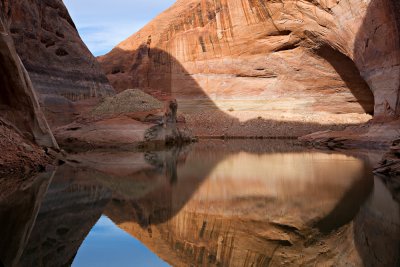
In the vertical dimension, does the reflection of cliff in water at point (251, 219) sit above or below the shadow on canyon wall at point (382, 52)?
below

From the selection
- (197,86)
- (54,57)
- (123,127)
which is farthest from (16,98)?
(197,86)

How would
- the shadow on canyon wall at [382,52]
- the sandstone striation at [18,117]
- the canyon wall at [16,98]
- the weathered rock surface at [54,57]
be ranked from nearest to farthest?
1. the sandstone striation at [18,117]
2. the canyon wall at [16,98]
3. the shadow on canyon wall at [382,52]
4. the weathered rock surface at [54,57]

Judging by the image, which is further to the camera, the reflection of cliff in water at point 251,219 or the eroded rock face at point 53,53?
the eroded rock face at point 53,53

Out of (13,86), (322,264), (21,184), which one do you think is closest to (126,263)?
(322,264)

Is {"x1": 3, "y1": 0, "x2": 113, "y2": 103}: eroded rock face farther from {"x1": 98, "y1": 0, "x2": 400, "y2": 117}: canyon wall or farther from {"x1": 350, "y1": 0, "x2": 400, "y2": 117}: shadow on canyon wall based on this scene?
{"x1": 350, "y1": 0, "x2": 400, "y2": 117}: shadow on canyon wall

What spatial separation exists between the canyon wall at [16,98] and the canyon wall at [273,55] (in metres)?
13.0

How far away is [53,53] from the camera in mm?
19141

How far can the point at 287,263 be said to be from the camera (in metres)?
2.78

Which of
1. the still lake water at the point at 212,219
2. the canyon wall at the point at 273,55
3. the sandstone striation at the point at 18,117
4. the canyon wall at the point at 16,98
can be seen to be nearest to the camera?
the still lake water at the point at 212,219

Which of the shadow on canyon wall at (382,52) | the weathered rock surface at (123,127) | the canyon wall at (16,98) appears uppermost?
the shadow on canyon wall at (382,52)

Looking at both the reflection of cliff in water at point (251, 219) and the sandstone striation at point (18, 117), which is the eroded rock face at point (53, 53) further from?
the reflection of cliff in water at point (251, 219)

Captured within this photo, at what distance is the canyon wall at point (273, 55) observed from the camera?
58.7 feet

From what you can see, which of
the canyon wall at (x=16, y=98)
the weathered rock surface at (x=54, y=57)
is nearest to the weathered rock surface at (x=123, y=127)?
the weathered rock surface at (x=54, y=57)

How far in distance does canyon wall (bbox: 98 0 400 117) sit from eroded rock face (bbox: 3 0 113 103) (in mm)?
7362
